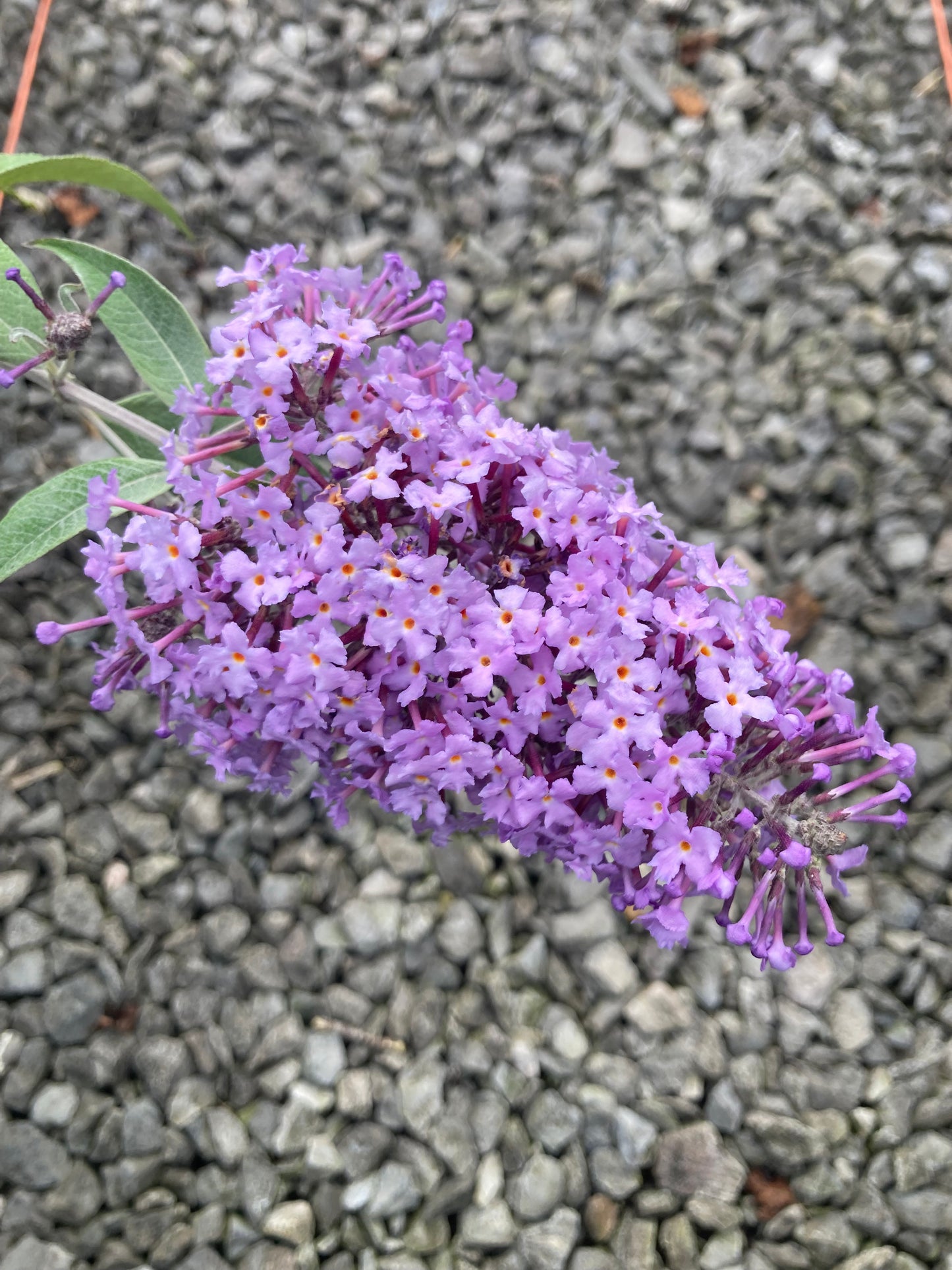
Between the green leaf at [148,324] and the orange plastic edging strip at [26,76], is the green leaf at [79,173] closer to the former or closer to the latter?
the green leaf at [148,324]

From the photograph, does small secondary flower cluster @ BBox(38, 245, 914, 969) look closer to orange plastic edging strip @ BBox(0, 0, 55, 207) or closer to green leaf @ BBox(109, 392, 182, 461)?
green leaf @ BBox(109, 392, 182, 461)

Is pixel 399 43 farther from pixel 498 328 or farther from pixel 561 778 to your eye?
pixel 561 778

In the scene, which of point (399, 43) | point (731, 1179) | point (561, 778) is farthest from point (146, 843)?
point (399, 43)

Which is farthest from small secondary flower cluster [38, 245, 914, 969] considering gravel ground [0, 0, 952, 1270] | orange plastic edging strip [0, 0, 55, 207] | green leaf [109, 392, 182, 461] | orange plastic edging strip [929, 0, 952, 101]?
orange plastic edging strip [929, 0, 952, 101]

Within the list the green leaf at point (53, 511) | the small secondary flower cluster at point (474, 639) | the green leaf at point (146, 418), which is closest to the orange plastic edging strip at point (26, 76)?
the green leaf at point (146, 418)

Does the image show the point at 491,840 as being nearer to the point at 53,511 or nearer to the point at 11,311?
the point at 53,511

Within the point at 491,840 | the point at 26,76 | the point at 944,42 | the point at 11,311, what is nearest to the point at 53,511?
the point at 11,311
